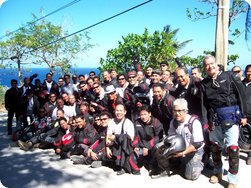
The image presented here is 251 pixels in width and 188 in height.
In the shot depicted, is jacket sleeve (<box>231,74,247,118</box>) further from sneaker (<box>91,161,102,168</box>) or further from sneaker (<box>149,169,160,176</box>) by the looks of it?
sneaker (<box>91,161,102,168</box>)

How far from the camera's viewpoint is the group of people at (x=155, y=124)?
12.7ft

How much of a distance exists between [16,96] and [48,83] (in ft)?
3.87

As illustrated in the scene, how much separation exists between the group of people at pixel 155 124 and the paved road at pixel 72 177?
0.50 feet

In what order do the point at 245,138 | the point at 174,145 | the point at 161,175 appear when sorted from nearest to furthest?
1. the point at 174,145
2. the point at 161,175
3. the point at 245,138

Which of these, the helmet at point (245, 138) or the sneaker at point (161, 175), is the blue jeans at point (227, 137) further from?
the helmet at point (245, 138)

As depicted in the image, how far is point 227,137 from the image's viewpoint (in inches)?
154

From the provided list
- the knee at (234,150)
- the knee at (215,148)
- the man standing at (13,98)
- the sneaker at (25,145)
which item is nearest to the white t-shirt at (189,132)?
the knee at (215,148)

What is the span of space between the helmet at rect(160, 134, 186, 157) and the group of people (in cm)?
2

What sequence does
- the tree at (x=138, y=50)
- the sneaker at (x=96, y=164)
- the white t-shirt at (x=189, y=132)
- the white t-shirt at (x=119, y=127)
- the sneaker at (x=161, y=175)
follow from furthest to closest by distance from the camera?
the tree at (x=138, y=50) → the sneaker at (x=96, y=164) → the white t-shirt at (x=119, y=127) → the sneaker at (x=161, y=175) → the white t-shirt at (x=189, y=132)

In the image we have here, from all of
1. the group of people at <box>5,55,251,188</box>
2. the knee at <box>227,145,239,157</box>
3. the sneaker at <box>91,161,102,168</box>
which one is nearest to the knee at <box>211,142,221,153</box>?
the group of people at <box>5,55,251,188</box>

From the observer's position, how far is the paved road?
13.9 feet

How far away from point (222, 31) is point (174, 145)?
231 centimetres

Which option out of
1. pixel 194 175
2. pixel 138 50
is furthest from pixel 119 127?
pixel 138 50

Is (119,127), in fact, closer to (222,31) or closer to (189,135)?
(189,135)
